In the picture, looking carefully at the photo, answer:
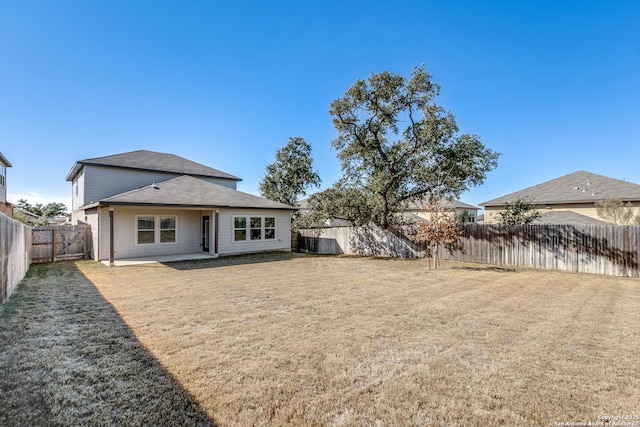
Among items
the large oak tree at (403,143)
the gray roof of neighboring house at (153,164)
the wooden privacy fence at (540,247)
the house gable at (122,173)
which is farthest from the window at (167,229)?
the wooden privacy fence at (540,247)

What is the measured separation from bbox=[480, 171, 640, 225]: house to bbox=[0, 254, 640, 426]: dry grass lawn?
46.2 feet

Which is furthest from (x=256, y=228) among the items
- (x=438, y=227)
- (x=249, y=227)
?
(x=438, y=227)

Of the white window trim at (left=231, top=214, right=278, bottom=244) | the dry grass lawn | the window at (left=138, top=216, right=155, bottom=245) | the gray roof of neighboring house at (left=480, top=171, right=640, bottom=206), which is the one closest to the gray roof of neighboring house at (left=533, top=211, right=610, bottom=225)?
the gray roof of neighboring house at (left=480, top=171, right=640, bottom=206)

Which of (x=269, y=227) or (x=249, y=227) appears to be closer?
(x=249, y=227)

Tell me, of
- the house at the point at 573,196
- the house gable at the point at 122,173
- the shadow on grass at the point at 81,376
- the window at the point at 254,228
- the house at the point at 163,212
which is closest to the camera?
the shadow on grass at the point at 81,376

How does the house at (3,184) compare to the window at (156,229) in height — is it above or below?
above

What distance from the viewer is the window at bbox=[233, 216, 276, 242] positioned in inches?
616

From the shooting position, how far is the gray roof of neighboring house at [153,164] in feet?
52.6

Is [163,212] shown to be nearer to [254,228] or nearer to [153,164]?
[254,228]

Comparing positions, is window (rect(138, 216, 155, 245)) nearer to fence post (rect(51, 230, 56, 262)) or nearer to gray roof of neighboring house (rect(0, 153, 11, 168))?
fence post (rect(51, 230, 56, 262))

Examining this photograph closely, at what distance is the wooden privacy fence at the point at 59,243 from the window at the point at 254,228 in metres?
6.69

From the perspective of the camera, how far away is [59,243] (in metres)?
13.1

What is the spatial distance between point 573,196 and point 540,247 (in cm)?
1444

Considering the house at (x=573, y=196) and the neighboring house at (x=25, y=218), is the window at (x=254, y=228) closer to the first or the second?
the neighboring house at (x=25, y=218)
